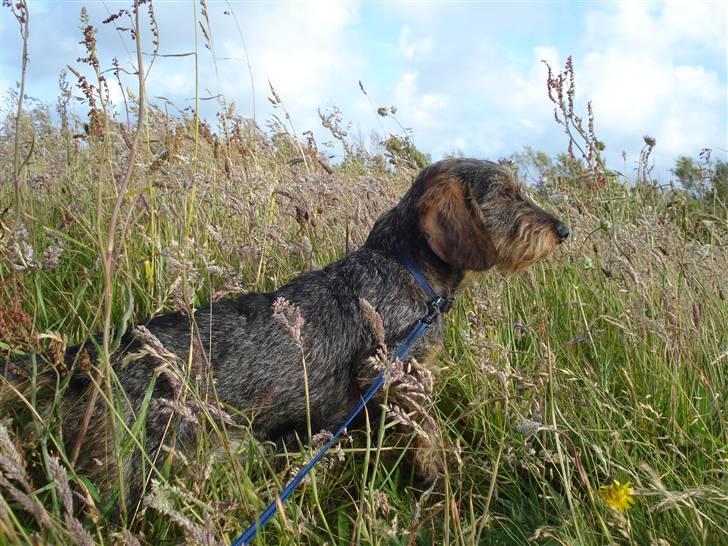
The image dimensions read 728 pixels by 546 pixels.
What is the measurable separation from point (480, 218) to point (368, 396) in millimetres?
1500

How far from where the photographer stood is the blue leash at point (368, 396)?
1.73 metres

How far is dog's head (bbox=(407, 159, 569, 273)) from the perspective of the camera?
3.25m

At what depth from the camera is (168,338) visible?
275 cm

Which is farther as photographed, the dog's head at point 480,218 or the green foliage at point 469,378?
the dog's head at point 480,218

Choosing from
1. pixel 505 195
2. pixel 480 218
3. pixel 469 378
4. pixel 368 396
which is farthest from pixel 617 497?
pixel 505 195

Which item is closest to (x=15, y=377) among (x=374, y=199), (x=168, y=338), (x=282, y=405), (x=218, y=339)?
(x=168, y=338)

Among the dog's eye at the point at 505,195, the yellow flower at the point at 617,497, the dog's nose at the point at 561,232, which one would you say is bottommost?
the yellow flower at the point at 617,497

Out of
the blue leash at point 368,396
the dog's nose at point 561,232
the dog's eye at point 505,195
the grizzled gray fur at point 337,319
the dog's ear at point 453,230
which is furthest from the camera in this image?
the dog's eye at point 505,195

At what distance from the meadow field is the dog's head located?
8.0 inches

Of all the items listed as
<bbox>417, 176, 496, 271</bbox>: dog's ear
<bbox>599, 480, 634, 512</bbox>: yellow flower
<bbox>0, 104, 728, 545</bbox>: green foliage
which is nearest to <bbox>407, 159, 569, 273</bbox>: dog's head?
<bbox>417, 176, 496, 271</bbox>: dog's ear

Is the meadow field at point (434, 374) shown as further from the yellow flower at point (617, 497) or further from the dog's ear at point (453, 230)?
the dog's ear at point (453, 230)

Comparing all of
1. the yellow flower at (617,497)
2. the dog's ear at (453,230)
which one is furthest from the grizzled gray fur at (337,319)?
the yellow flower at (617,497)

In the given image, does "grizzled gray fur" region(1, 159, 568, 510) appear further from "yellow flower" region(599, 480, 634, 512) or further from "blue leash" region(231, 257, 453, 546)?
"yellow flower" region(599, 480, 634, 512)

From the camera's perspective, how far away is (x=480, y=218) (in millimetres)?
3395
